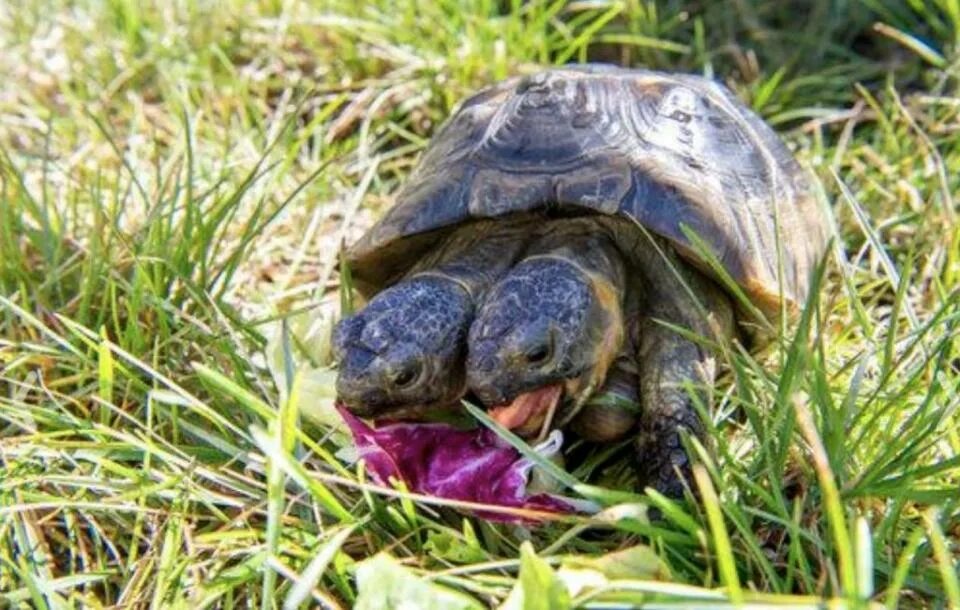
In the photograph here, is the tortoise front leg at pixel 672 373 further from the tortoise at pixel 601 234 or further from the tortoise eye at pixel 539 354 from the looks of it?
the tortoise eye at pixel 539 354

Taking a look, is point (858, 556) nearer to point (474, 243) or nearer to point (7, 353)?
point (474, 243)

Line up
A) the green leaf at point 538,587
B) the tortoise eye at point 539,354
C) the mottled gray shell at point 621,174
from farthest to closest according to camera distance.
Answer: the mottled gray shell at point 621,174 < the tortoise eye at point 539,354 < the green leaf at point 538,587

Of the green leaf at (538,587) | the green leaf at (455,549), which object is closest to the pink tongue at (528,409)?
the green leaf at (455,549)

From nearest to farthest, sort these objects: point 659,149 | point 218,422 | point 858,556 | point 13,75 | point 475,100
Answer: point 858,556, point 218,422, point 659,149, point 475,100, point 13,75

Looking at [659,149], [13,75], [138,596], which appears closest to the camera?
[138,596]

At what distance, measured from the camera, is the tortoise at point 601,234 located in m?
2.24

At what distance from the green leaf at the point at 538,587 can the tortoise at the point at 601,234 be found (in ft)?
1.60

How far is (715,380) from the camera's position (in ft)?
8.36

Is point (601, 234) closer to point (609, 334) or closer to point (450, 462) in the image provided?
point (609, 334)

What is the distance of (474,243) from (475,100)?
18.3 inches

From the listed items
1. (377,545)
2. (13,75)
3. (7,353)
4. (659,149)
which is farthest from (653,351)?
(13,75)

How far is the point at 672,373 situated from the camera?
7.67 feet

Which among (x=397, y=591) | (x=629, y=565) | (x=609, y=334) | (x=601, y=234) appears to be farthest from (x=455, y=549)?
(x=601, y=234)

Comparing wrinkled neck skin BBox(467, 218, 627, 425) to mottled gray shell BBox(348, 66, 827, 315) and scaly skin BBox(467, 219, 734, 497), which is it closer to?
scaly skin BBox(467, 219, 734, 497)
